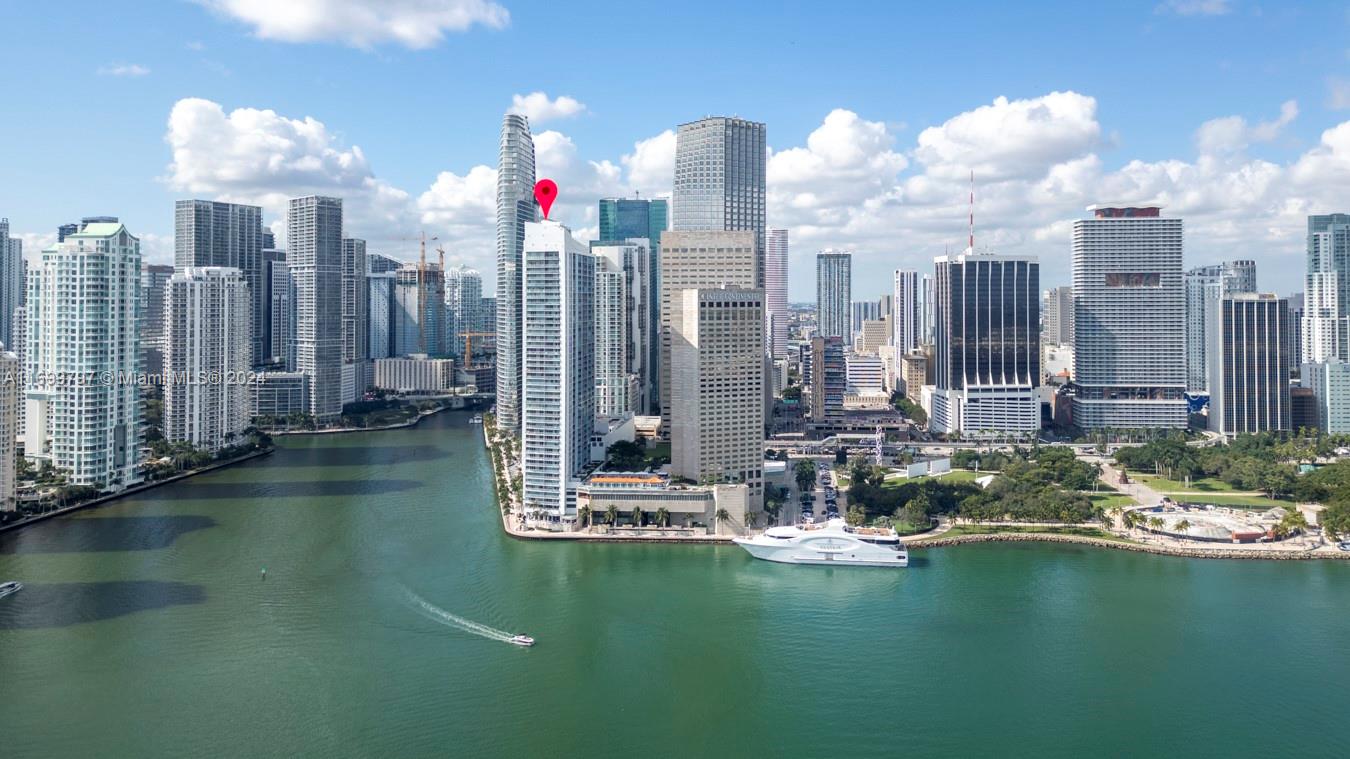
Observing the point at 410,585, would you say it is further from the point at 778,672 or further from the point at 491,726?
the point at 778,672

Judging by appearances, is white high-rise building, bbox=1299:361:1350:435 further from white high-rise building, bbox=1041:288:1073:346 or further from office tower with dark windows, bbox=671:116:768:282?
white high-rise building, bbox=1041:288:1073:346

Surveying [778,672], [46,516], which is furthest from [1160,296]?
[46,516]

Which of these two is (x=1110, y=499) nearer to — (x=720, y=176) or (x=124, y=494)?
(x=720, y=176)

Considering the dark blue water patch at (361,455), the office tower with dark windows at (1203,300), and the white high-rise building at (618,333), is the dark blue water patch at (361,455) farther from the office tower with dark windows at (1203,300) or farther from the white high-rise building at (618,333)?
the office tower with dark windows at (1203,300)

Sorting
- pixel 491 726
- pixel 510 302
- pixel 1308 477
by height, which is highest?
pixel 510 302

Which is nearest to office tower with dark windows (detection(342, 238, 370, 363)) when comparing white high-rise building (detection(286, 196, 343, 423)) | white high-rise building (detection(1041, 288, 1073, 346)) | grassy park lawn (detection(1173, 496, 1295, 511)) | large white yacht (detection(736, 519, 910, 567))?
white high-rise building (detection(286, 196, 343, 423))

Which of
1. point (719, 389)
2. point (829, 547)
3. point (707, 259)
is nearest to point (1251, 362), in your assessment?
point (707, 259)
